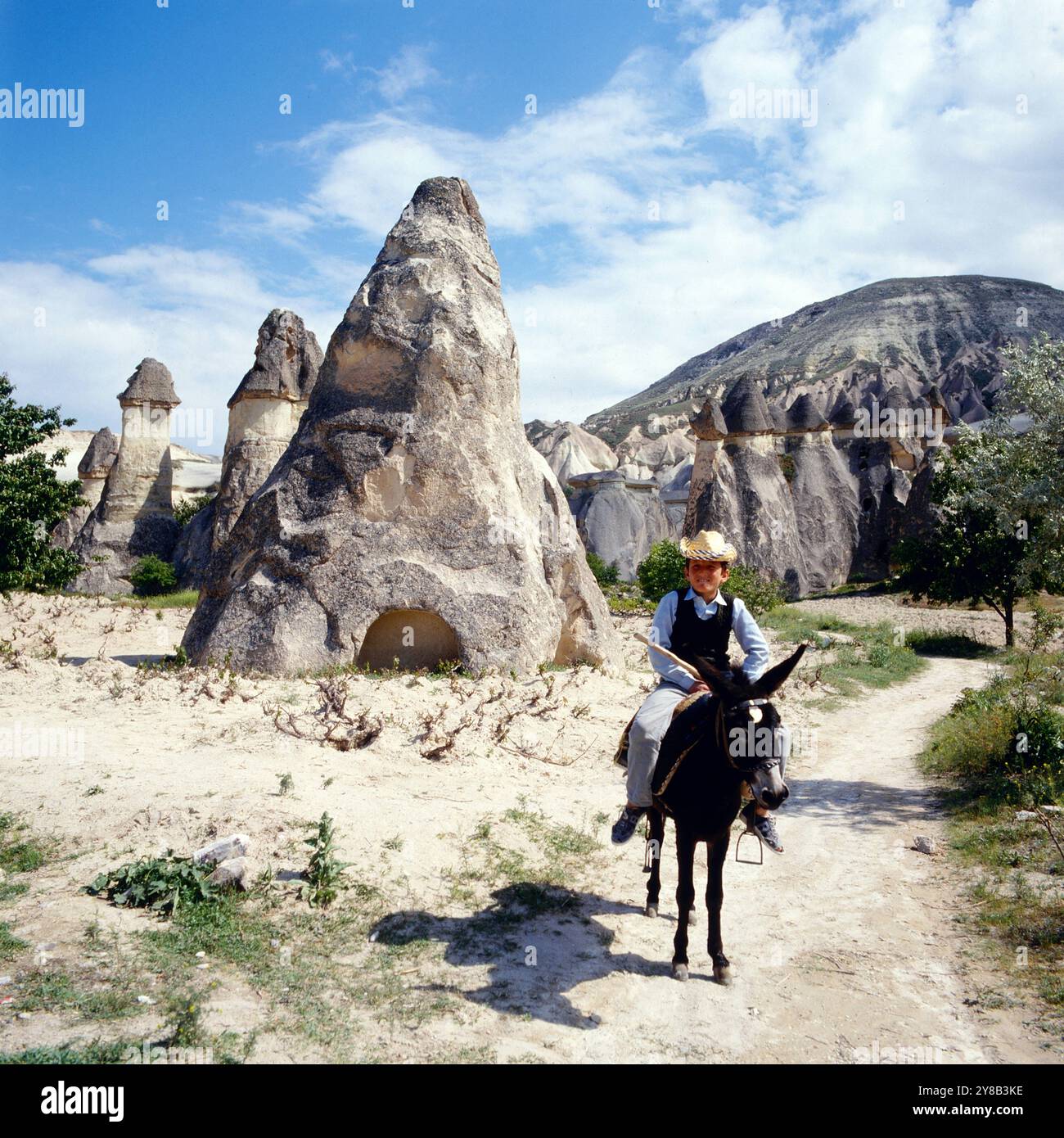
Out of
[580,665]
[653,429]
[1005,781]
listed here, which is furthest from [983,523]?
[653,429]

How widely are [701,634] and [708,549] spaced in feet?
1.43

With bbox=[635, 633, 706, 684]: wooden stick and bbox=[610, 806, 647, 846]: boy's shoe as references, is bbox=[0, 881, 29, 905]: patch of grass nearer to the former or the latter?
bbox=[610, 806, 647, 846]: boy's shoe

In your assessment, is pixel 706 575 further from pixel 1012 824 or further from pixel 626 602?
pixel 626 602

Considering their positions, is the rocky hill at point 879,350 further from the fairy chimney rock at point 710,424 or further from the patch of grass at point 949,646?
the patch of grass at point 949,646

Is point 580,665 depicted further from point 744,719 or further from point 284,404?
point 284,404

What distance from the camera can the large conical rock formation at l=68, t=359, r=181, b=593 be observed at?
22531 mm

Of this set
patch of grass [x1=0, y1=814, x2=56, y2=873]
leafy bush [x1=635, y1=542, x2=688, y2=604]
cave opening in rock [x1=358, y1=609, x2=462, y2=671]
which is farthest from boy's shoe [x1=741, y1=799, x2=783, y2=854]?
leafy bush [x1=635, y1=542, x2=688, y2=604]

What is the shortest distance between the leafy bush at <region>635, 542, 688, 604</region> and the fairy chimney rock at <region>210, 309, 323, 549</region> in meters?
8.50

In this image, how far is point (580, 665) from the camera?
35.8ft

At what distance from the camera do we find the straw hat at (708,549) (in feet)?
14.9

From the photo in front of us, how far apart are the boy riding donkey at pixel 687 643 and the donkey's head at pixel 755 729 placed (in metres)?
0.44
